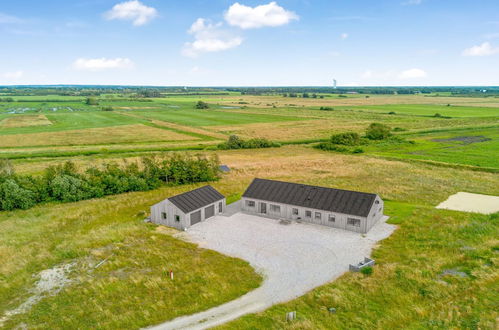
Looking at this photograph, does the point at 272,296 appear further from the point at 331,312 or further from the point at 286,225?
the point at 286,225

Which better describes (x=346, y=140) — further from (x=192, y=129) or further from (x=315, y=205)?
(x=315, y=205)

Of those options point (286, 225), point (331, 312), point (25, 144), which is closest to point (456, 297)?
point (331, 312)

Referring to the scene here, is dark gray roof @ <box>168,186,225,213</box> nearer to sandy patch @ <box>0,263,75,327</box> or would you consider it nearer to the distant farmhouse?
the distant farmhouse

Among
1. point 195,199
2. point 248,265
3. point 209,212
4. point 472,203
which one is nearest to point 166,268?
point 248,265

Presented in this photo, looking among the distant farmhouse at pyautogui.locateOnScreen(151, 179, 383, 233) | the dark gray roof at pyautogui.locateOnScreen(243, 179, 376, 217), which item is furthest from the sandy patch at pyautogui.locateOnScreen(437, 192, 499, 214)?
the dark gray roof at pyautogui.locateOnScreen(243, 179, 376, 217)

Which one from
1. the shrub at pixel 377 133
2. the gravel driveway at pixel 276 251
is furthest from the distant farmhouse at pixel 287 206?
the shrub at pixel 377 133

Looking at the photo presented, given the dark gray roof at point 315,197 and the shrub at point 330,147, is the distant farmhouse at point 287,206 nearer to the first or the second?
the dark gray roof at point 315,197
